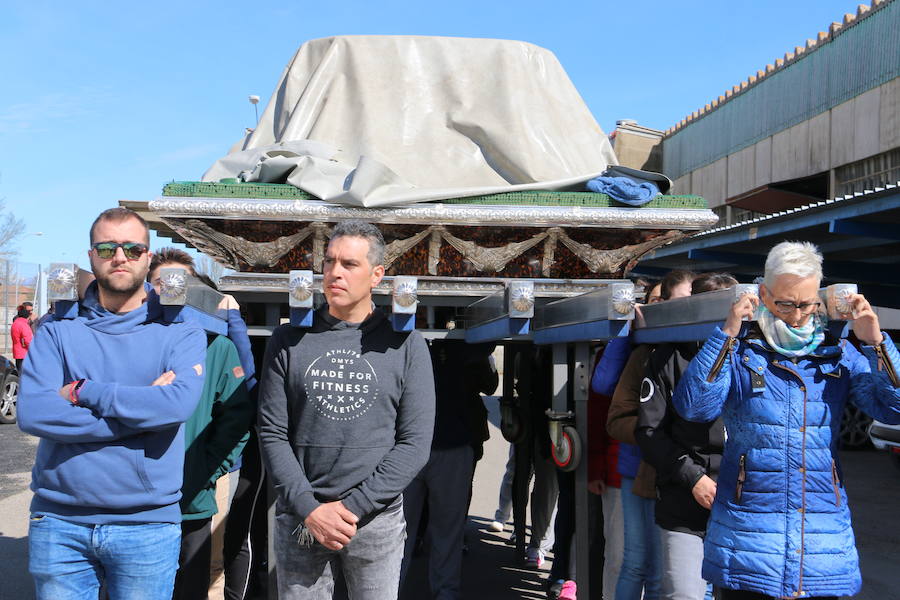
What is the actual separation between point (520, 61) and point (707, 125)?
19075 mm

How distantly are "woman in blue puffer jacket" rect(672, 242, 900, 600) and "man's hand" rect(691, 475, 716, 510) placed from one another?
Result: 366 millimetres

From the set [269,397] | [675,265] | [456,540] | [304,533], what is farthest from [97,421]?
[675,265]

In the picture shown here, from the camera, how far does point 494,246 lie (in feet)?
16.6

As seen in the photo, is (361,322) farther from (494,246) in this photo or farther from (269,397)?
(494,246)

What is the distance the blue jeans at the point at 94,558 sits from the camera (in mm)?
2816

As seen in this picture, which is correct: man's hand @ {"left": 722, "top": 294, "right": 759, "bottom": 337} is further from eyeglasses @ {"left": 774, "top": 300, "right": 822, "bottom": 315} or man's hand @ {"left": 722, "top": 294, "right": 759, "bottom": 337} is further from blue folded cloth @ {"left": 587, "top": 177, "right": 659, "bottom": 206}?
blue folded cloth @ {"left": 587, "top": 177, "right": 659, "bottom": 206}

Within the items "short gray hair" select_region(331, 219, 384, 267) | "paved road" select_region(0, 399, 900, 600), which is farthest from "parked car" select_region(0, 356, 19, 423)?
"short gray hair" select_region(331, 219, 384, 267)

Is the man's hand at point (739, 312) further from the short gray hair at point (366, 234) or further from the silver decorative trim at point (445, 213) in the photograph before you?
the silver decorative trim at point (445, 213)

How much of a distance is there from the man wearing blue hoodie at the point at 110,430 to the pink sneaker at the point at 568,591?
3.20m

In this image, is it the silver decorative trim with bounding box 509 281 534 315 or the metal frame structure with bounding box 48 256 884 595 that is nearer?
the metal frame structure with bounding box 48 256 884 595

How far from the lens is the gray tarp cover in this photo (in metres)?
5.28

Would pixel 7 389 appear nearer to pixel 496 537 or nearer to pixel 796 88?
pixel 496 537

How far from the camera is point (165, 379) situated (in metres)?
3.01

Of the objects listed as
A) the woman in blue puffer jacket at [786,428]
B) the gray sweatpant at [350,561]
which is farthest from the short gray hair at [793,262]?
the gray sweatpant at [350,561]
